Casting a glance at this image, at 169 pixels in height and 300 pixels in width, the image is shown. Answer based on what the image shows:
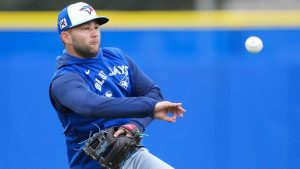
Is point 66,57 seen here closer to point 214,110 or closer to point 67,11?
point 67,11

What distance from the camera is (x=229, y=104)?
6.29m

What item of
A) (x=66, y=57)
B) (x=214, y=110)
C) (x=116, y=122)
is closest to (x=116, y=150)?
(x=116, y=122)

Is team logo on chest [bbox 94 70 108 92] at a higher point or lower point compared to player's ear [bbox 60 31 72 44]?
lower

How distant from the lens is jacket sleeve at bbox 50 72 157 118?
413cm

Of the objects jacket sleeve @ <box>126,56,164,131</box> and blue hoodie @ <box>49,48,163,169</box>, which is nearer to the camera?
blue hoodie @ <box>49,48,163,169</box>

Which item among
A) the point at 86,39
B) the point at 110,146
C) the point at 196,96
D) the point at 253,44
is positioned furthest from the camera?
the point at 196,96

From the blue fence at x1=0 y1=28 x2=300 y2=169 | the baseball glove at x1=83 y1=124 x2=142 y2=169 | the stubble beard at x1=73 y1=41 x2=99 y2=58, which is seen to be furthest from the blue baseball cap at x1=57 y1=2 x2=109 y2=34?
the blue fence at x1=0 y1=28 x2=300 y2=169

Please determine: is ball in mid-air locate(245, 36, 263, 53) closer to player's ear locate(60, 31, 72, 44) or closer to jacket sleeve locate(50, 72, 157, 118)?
player's ear locate(60, 31, 72, 44)

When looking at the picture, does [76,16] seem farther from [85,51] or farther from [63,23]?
[85,51]

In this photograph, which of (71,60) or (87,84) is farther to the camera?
(71,60)

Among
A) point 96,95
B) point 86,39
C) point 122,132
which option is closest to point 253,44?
point 86,39

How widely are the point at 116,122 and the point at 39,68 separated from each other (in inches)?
79.6

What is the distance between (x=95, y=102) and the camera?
4184 millimetres

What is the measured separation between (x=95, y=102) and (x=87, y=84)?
13.0 inches
